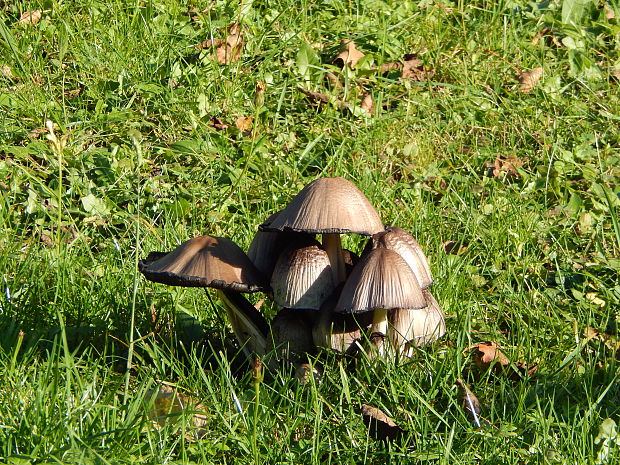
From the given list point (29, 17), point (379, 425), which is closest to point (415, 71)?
point (29, 17)

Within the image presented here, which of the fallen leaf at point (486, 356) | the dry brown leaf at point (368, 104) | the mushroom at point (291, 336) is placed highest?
the dry brown leaf at point (368, 104)

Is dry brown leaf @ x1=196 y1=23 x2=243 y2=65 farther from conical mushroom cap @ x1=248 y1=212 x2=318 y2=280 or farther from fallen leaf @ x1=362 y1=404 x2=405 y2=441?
fallen leaf @ x1=362 y1=404 x2=405 y2=441

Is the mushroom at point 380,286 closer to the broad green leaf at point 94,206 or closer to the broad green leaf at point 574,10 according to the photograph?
the broad green leaf at point 94,206

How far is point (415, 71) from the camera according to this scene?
15.7ft

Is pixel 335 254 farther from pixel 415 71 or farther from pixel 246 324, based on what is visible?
pixel 415 71

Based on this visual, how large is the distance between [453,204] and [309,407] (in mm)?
1789

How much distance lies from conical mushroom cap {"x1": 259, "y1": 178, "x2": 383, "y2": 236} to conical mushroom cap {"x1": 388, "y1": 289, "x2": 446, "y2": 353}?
33cm

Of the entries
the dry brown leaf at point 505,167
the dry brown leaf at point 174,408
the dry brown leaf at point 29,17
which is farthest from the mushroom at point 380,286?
the dry brown leaf at point 29,17

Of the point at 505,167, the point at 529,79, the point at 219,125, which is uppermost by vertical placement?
the point at 529,79

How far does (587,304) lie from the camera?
3.28m

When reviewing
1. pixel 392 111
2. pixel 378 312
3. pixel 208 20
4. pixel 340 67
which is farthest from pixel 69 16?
pixel 378 312

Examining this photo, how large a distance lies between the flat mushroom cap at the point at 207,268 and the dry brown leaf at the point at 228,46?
7.69ft

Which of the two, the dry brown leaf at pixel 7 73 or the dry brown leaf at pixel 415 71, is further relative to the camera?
the dry brown leaf at pixel 415 71

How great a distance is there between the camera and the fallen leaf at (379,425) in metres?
2.30
